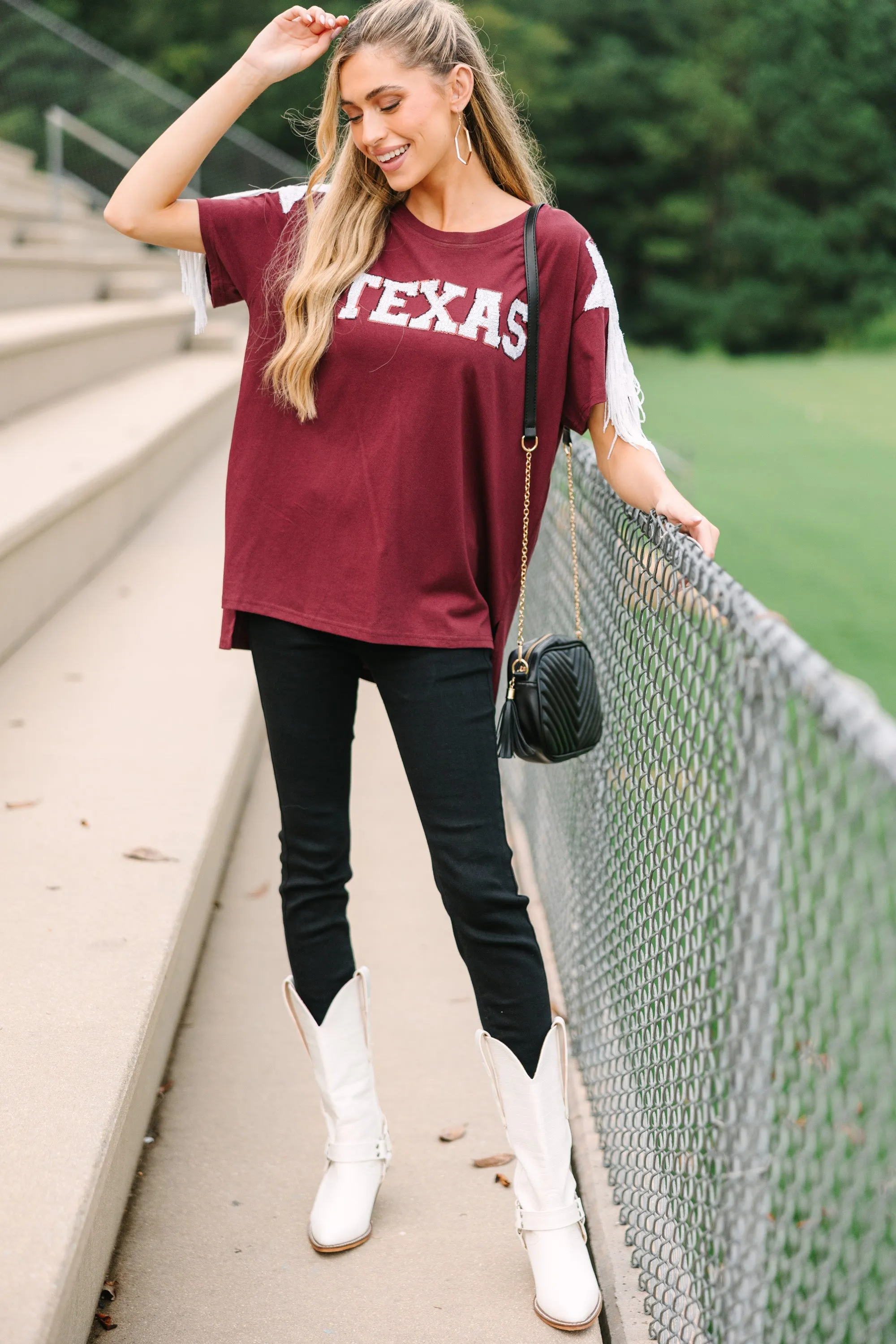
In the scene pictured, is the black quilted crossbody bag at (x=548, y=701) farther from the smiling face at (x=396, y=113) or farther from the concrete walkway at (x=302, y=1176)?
the concrete walkway at (x=302, y=1176)

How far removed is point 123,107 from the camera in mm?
10961

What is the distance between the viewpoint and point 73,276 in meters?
6.86

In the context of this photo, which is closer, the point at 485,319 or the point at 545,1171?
the point at 485,319

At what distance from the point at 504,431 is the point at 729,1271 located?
1.10m

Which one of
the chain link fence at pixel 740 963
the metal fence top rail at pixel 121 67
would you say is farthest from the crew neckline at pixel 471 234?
the metal fence top rail at pixel 121 67

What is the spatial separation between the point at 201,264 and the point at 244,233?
0.10 metres

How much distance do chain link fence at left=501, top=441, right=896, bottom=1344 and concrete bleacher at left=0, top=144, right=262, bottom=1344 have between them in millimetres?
751

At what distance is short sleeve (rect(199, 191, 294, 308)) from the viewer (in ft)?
6.10

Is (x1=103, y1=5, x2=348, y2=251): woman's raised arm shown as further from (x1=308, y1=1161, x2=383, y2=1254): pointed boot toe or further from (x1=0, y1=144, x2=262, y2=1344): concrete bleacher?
(x1=308, y1=1161, x2=383, y2=1254): pointed boot toe

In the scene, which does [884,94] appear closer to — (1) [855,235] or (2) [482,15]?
(1) [855,235]

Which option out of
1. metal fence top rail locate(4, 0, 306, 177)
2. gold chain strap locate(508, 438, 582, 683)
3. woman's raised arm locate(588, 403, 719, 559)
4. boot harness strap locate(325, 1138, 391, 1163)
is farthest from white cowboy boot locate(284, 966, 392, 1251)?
metal fence top rail locate(4, 0, 306, 177)

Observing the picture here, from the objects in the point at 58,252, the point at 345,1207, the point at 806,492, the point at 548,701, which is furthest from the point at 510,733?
the point at 806,492

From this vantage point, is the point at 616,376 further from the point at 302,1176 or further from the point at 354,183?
the point at 302,1176

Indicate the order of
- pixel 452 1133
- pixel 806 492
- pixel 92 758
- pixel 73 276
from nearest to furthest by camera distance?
pixel 452 1133 → pixel 92 758 → pixel 73 276 → pixel 806 492
